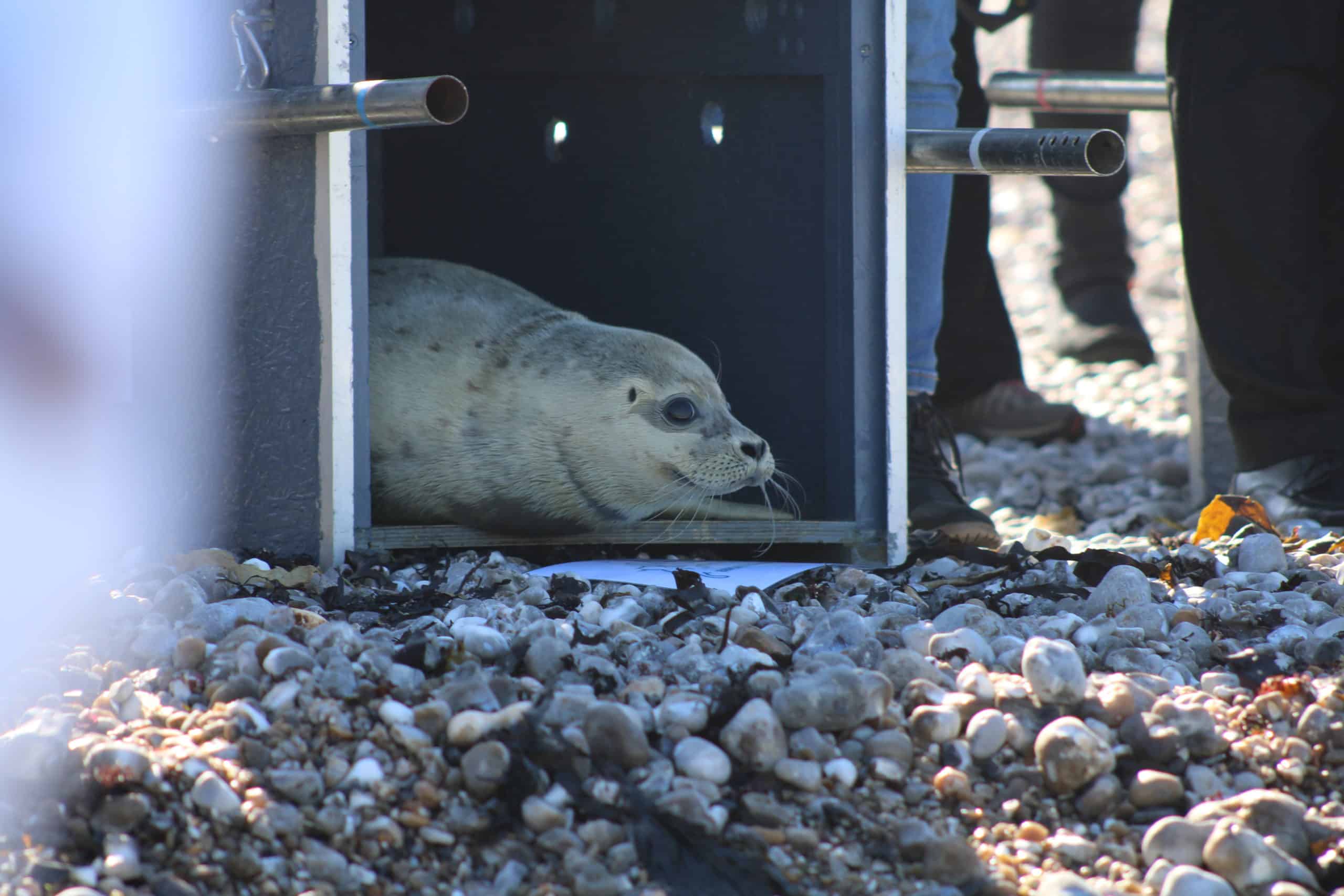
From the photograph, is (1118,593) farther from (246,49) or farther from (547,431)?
(246,49)

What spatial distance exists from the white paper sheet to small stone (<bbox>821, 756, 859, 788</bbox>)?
2.41 feet

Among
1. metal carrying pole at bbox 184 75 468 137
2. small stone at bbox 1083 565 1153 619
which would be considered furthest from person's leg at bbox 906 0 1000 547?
metal carrying pole at bbox 184 75 468 137

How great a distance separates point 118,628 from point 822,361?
4.88 feet

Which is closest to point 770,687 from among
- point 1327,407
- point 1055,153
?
point 1055,153

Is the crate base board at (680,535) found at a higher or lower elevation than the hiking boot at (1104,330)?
lower

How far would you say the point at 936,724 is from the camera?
184 centimetres

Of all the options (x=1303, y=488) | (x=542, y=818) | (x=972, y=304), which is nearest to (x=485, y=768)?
(x=542, y=818)

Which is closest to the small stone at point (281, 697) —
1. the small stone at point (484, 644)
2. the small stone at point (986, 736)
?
the small stone at point (484, 644)

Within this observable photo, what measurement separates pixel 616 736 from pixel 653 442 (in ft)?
3.63

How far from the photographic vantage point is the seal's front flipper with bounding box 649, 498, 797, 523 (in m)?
2.92

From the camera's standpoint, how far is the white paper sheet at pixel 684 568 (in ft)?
8.36

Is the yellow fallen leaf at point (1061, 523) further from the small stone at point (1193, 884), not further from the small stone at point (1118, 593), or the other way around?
the small stone at point (1193, 884)

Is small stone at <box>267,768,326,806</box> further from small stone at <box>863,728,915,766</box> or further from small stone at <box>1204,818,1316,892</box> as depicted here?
small stone at <box>1204,818,1316,892</box>

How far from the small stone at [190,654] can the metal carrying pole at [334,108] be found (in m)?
0.86
